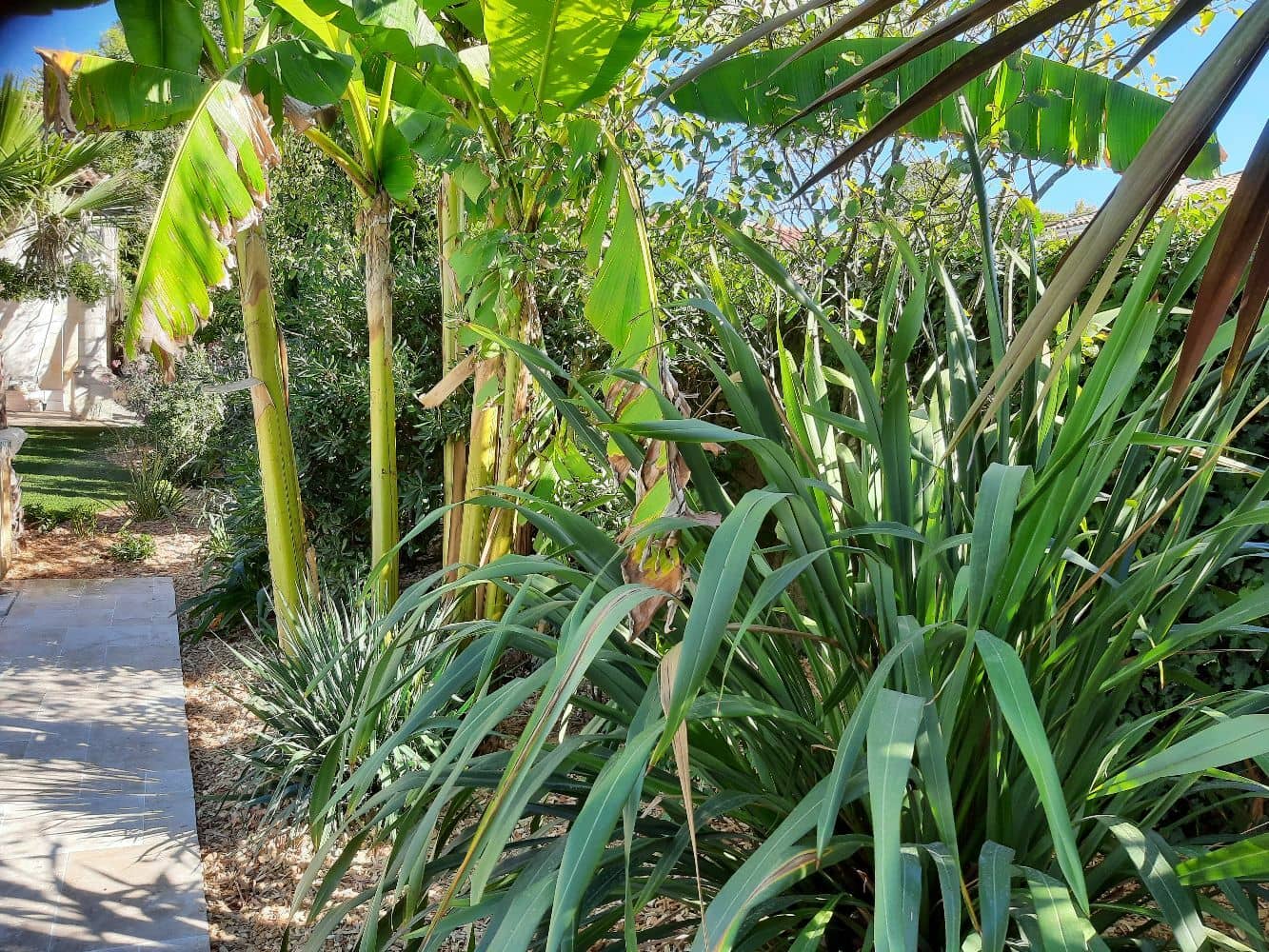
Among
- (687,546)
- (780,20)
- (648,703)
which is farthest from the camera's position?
(687,546)

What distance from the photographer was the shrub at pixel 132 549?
28.9 ft

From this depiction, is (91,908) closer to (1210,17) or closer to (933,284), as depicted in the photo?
(933,284)

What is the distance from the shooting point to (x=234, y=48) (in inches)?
158

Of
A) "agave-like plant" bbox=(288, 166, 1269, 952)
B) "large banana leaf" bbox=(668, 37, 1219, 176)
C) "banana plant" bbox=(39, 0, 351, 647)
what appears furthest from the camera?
"large banana leaf" bbox=(668, 37, 1219, 176)

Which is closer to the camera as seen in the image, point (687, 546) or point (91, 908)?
point (687, 546)

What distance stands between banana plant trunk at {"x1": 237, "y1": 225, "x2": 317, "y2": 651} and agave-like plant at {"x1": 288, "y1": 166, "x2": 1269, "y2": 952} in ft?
10.1

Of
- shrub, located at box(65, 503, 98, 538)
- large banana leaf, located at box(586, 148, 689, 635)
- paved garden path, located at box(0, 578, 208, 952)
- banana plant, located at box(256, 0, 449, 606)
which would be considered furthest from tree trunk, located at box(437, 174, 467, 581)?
shrub, located at box(65, 503, 98, 538)

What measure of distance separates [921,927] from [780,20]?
1.40 m

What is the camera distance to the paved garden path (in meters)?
3.08

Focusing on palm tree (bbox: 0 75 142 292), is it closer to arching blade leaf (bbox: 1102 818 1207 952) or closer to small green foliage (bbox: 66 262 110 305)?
small green foliage (bbox: 66 262 110 305)

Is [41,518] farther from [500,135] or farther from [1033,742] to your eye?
[1033,742]

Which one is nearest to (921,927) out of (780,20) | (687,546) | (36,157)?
(687,546)

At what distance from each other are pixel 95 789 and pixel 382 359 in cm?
230

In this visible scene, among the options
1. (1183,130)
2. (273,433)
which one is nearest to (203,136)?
(273,433)
